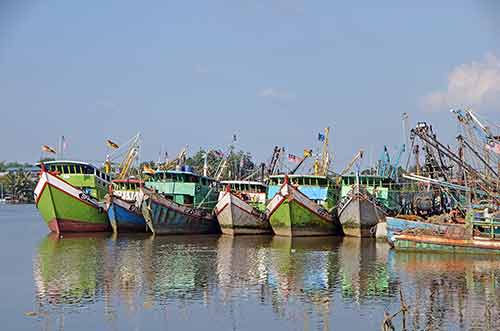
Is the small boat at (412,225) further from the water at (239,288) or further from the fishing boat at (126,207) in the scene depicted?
the fishing boat at (126,207)

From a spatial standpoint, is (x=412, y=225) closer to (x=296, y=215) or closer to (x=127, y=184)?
(x=296, y=215)

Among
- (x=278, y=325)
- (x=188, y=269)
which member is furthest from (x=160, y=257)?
(x=278, y=325)

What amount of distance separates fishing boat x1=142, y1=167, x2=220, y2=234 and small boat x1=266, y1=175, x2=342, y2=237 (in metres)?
4.05

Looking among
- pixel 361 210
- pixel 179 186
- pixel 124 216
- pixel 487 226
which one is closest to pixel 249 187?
pixel 179 186

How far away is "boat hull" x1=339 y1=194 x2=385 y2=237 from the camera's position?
135 feet

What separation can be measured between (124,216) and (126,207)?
0.54 meters

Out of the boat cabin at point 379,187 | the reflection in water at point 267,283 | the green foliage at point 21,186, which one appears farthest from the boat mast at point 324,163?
the green foliage at point 21,186

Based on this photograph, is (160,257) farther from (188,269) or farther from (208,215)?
(208,215)

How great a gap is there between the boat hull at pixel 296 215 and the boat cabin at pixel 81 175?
10933 mm

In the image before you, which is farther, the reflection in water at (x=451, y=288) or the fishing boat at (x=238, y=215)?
the fishing boat at (x=238, y=215)

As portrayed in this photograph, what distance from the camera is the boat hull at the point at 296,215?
40.8m

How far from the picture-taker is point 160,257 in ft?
102

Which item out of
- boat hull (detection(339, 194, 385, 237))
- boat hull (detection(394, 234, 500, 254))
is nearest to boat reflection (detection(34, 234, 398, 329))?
boat hull (detection(394, 234, 500, 254))

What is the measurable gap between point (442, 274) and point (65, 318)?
44.0 feet
